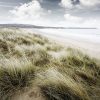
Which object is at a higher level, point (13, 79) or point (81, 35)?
point (13, 79)

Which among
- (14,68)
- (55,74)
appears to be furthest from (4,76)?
(55,74)

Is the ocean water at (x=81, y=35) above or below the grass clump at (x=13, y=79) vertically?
below

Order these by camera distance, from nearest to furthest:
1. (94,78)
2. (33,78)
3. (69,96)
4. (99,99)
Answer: (69,96) < (99,99) < (33,78) < (94,78)

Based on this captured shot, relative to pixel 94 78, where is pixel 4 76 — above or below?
above

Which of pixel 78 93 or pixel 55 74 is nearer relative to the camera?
pixel 78 93

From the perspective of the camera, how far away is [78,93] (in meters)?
2.96

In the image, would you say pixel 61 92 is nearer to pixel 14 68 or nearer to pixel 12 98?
pixel 12 98

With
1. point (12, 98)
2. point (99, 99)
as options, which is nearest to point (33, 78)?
point (12, 98)

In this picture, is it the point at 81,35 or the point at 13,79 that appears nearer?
the point at 13,79

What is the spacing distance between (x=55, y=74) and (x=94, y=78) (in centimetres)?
122

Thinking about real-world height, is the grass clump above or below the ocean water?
above

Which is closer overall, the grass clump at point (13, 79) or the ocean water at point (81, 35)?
the grass clump at point (13, 79)

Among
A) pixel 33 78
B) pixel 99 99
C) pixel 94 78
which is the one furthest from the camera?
pixel 94 78

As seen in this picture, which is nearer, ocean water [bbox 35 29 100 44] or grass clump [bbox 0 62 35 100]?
grass clump [bbox 0 62 35 100]
